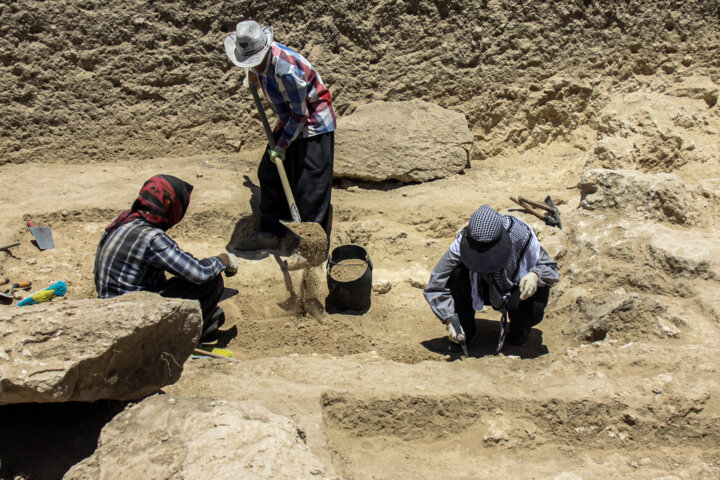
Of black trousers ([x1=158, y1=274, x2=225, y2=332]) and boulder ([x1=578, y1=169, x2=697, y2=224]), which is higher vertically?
boulder ([x1=578, y1=169, x2=697, y2=224])

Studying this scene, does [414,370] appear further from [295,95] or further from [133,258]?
[295,95]

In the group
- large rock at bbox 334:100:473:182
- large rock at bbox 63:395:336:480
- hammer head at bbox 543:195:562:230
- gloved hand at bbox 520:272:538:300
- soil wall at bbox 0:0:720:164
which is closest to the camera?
large rock at bbox 63:395:336:480

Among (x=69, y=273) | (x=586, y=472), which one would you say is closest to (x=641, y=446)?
(x=586, y=472)

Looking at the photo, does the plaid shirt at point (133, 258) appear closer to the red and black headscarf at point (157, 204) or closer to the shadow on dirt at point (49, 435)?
the red and black headscarf at point (157, 204)

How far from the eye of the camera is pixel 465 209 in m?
4.87

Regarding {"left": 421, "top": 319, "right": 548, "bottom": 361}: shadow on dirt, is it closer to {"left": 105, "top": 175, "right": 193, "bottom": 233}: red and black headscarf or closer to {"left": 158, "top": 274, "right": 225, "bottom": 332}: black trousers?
{"left": 158, "top": 274, "right": 225, "bottom": 332}: black trousers

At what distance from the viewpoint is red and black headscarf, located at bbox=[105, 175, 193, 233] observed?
10.5 ft

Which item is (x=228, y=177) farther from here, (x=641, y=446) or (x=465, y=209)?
(x=641, y=446)

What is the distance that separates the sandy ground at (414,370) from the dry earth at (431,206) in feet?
0.05

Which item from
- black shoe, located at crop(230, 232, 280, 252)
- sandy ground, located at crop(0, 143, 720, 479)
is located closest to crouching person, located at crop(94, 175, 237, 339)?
sandy ground, located at crop(0, 143, 720, 479)

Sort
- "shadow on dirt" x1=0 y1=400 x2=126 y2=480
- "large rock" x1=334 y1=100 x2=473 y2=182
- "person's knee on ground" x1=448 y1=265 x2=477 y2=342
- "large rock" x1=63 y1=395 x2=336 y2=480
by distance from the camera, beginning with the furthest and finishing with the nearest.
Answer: "large rock" x1=334 y1=100 x2=473 y2=182 → "person's knee on ground" x1=448 y1=265 x2=477 y2=342 → "shadow on dirt" x1=0 y1=400 x2=126 y2=480 → "large rock" x1=63 y1=395 x2=336 y2=480

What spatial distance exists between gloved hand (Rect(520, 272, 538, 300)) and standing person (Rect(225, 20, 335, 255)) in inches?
76.0

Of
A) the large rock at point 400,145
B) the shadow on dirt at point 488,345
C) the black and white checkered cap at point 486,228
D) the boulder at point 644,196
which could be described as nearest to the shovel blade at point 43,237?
the large rock at point 400,145

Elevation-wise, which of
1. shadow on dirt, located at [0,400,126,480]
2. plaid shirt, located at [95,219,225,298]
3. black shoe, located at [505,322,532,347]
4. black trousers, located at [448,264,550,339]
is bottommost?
black shoe, located at [505,322,532,347]
